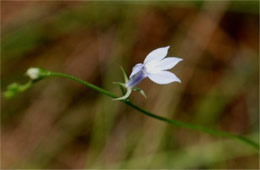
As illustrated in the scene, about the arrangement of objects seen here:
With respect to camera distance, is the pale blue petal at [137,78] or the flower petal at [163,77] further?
the pale blue petal at [137,78]

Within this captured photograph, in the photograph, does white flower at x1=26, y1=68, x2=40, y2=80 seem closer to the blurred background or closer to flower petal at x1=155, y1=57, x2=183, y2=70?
→ flower petal at x1=155, y1=57, x2=183, y2=70

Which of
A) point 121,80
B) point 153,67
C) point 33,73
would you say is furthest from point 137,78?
point 121,80

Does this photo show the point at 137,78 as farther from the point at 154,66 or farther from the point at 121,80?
the point at 121,80

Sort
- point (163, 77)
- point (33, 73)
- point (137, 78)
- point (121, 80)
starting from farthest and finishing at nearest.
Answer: point (121, 80) < point (137, 78) < point (163, 77) < point (33, 73)

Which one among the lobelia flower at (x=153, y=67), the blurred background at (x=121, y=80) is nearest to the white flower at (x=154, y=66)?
the lobelia flower at (x=153, y=67)

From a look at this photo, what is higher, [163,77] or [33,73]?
[33,73]

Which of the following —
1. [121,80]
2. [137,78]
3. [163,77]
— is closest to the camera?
[163,77]

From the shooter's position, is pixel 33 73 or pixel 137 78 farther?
pixel 137 78

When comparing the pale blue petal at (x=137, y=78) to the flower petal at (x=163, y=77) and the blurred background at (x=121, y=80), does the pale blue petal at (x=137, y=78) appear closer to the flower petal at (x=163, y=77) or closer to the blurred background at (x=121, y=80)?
the flower petal at (x=163, y=77)
